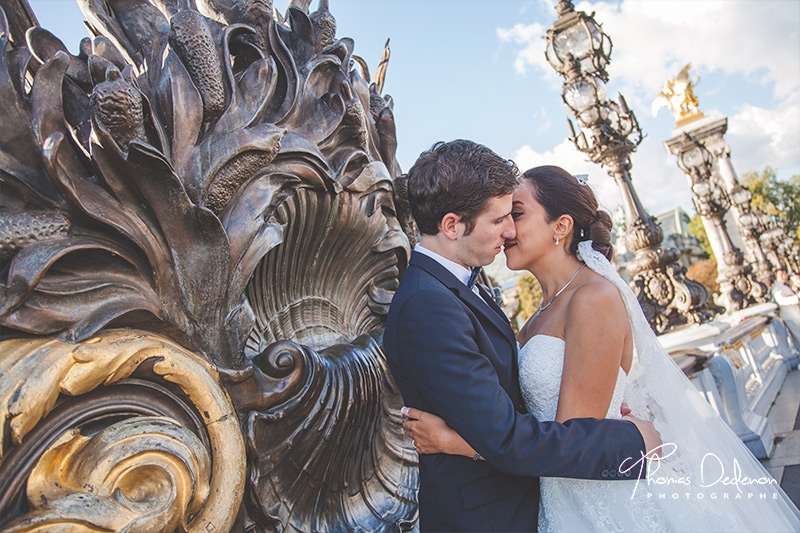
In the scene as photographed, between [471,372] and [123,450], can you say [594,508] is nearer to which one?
[471,372]

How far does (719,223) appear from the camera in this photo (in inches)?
609

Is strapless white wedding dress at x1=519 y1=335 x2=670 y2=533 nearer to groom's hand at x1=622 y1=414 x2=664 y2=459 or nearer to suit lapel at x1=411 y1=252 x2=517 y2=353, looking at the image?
groom's hand at x1=622 y1=414 x2=664 y2=459

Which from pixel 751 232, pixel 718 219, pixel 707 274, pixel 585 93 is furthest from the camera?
pixel 707 274

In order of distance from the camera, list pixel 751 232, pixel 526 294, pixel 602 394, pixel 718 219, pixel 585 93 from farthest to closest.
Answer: pixel 526 294 → pixel 751 232 → pixel 718 219 → pixel 585 93 → pixel 602 394

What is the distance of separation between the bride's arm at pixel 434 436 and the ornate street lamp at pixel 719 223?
13453 mm

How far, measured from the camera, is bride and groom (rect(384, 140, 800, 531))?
5.07ft

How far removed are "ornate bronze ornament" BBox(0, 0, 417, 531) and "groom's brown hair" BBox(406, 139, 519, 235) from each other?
371mm

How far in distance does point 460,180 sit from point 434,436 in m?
0.80

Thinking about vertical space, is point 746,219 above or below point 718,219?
below

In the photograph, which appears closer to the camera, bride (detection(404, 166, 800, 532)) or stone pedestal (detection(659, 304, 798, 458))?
bride (detection(404, 166, 800, 532))

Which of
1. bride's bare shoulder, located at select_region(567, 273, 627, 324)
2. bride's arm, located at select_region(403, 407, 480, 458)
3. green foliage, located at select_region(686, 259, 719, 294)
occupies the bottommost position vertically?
green foliage, located at select_region(686, 259, 719, 294)

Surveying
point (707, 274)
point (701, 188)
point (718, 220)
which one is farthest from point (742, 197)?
point (707, 274)

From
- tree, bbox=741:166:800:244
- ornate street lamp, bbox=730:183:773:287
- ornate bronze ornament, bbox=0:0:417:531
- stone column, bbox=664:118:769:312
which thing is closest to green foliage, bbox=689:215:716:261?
tree, bbox=741:166:800:244

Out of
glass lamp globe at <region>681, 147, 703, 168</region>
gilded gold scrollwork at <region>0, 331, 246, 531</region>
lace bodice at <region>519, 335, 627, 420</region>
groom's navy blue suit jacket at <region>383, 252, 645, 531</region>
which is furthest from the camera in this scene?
glass lamp globe at <region>681, 147, 703, 168</region>
